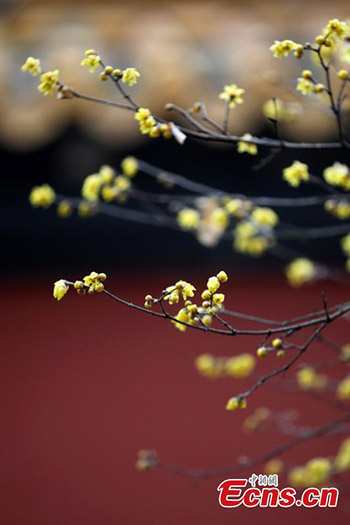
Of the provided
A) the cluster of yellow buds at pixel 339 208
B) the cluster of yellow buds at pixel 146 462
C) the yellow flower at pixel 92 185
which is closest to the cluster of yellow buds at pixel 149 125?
the yellow flower at pixel 92 185

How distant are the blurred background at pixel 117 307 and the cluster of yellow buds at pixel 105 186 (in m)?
0.41

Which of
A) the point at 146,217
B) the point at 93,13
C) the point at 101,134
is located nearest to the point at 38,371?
the point at 146,217

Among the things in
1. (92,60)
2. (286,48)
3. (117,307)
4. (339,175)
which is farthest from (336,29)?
(117,307)

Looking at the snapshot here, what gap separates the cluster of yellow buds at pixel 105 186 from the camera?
4.85ft

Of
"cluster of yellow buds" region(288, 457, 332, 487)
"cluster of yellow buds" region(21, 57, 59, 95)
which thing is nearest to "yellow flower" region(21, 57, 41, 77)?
"cluster of yellow buds" region(21, 57, 59, 95)

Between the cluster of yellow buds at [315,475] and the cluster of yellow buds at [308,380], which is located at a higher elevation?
the cluster of yellow buds at [308,380]

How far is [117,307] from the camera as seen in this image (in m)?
2.33

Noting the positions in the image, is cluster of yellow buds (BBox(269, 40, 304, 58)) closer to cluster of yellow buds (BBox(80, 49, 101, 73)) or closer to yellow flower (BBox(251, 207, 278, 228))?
cluster of yellow buds (BBox(80, 49, 101, 73))

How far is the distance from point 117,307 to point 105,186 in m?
0.84

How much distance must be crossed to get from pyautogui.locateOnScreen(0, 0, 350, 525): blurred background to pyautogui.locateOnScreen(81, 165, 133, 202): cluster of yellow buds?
1.33 ft

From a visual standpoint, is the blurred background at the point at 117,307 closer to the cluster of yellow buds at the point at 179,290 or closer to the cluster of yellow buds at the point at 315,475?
the cluster of yellow buds at the point at 315,475

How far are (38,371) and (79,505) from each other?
1.46 feet

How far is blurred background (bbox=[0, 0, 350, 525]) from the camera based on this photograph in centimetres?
208

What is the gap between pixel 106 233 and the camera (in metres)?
2.21
